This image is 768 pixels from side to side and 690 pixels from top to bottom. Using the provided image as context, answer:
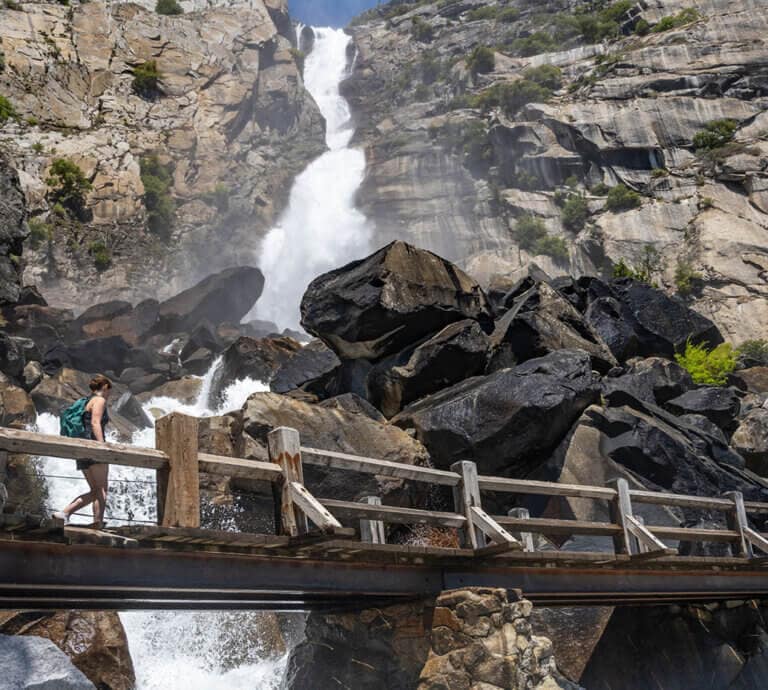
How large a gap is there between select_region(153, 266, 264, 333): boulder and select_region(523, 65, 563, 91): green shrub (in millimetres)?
33309

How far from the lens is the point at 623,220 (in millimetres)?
52406

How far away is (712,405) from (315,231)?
46.9 m

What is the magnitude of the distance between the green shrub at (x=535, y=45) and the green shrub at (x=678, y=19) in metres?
10.00

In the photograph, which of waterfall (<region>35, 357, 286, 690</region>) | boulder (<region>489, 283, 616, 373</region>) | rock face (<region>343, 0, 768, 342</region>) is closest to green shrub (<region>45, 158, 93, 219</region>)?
rock face (<region>343, 0, 768, 342</region>)

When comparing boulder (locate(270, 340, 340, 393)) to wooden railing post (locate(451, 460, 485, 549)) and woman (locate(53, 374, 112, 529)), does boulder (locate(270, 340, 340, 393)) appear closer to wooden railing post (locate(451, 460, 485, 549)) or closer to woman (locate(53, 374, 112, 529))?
wooden railing post (locate(451, 460, 485, 549))

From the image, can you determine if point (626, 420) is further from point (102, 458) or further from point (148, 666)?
point (102, 458)

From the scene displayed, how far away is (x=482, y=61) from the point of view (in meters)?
73.4

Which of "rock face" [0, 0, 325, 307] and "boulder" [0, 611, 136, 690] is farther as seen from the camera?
"rock face" [0, 0, 325, 307]

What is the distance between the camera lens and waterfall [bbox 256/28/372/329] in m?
59.6

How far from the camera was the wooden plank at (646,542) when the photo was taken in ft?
30.8

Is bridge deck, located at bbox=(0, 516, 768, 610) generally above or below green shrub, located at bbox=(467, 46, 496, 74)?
below

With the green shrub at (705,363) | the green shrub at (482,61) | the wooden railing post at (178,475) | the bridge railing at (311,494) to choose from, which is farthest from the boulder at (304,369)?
the green shrub at (482,61)

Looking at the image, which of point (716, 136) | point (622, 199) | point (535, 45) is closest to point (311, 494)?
point (622, 199)

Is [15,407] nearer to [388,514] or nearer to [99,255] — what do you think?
[388,514]
